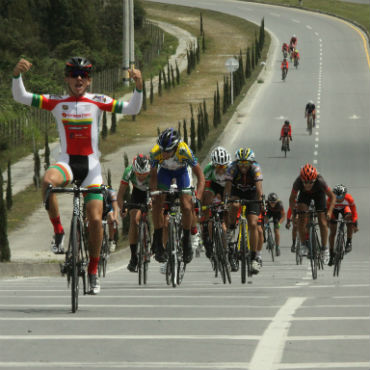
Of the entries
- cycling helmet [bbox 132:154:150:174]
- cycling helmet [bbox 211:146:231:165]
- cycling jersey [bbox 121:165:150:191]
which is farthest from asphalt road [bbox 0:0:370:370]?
cycling helmet [bbox 132:154:150:174]

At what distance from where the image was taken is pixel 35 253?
2897 cm

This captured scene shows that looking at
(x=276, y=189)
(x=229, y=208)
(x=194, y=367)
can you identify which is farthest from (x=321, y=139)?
(x=194, y=367)

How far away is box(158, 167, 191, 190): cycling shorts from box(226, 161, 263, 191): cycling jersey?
1.75 m

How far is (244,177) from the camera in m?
16.2

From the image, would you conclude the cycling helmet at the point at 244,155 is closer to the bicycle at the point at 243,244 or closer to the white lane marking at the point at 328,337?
the bicycle at the point at 243,244

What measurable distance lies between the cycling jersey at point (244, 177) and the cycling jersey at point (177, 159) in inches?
80.6

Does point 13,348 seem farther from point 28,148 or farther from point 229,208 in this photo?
point 28,148

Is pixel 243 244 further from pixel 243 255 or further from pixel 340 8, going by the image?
pixel 340 8

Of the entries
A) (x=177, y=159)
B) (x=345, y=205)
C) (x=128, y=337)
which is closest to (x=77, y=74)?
(x=128, y=337)

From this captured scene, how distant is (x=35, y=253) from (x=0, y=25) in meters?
48.3

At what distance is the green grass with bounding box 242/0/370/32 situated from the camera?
10511cm

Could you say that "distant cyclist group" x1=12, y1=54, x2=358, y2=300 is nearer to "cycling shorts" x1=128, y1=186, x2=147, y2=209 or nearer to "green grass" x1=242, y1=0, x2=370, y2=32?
"cycling shorts" x1=128, y1=186, x2=147, y2=209

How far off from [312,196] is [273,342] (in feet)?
36.2

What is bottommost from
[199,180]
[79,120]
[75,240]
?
[199,180]
